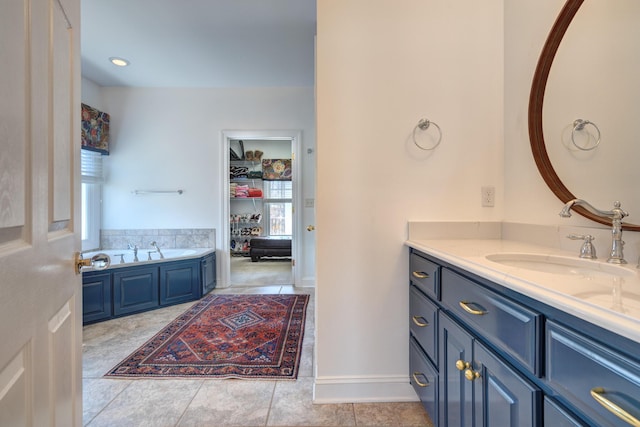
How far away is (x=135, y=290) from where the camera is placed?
2.91 m

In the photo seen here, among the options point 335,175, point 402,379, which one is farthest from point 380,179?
point 402,379

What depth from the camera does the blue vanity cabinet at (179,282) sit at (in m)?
3.10

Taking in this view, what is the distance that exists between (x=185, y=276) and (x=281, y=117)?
7.23 feet

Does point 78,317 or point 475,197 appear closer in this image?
point 78,317

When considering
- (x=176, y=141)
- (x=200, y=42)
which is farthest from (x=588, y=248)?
(x=176, y=141)

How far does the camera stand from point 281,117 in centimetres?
375

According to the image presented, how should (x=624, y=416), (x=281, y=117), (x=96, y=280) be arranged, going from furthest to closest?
(x=281, y=117) < (x=96, y=280) < (x=624, y=416)

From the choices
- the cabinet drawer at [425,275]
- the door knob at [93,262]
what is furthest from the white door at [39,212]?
the cabinet drawer at [425,275]

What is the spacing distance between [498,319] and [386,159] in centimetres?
97

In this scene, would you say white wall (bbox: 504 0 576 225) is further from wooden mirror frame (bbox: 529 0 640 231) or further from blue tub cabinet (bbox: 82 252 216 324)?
blue tub cabinet (bbox: 82 252 216 324)

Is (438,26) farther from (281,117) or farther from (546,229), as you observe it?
(281,117)

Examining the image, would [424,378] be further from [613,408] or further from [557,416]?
[613,408]

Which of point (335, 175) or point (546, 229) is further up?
point (335, 175)

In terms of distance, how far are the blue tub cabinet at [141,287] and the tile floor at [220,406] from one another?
Result: 0.89 meters
